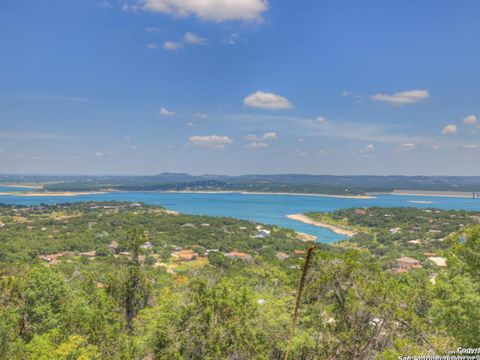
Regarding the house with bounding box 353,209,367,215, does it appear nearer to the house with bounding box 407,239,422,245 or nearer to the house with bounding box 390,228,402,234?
the house with bounding box 390,228,402,234

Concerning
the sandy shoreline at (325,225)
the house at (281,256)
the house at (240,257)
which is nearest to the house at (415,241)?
the sandy shoreline at (325,225)

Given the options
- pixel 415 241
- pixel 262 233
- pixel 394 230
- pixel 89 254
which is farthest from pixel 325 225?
pixel 89 254

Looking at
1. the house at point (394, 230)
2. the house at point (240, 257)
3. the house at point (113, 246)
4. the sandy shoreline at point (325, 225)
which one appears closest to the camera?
the house at point (240, 257)

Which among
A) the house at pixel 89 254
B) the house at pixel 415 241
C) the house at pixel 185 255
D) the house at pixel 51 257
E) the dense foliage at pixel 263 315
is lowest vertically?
the house at pixel 415 241

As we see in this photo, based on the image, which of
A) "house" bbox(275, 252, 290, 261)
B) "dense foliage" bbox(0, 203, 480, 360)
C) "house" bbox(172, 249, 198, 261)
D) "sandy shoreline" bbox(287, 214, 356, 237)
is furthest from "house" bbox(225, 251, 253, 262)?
"sandy shoreline" bbox(287, 214, 356, 237)

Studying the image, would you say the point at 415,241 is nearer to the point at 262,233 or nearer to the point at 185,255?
the point at 262,233

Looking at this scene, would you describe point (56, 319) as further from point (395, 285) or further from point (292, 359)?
point (395, 285)

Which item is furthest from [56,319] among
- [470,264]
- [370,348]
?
[470,264]

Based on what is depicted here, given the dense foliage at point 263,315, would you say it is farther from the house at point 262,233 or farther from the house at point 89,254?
the house at point 262,233

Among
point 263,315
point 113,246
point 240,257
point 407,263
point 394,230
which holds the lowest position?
point 394,230
